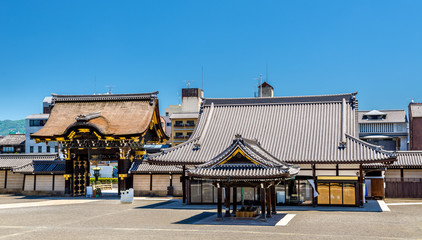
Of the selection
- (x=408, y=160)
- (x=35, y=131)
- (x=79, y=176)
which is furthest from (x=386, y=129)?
(x=35, y=131)

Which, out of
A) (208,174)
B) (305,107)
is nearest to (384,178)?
(305,107)

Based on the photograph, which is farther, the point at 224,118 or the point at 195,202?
the point at 224,118

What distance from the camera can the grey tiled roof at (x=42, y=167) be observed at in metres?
52.2

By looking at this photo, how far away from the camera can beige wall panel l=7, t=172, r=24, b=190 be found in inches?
2188

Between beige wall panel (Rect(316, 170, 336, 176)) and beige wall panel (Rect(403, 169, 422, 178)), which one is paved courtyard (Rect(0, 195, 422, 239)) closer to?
beige wall panel (Rect(316, 170, 336, 176))

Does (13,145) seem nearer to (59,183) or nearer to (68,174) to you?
(59,183)

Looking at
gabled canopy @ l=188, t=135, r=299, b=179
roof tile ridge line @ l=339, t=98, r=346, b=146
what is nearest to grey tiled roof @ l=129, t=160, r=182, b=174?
roof tile ridge line @ l=339, t=98, r=346, b=146

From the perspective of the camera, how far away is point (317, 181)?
126 ft

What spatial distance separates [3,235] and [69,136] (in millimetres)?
26421

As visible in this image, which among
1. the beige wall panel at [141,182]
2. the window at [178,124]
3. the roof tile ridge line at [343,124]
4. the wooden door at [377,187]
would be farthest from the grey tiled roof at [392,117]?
the beige wall panel at [141,182]

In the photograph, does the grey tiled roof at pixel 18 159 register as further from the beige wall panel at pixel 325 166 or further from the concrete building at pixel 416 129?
the concrete building at pixel 416 129

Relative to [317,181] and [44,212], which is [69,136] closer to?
[44,212]

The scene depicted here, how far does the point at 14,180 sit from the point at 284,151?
32.8m

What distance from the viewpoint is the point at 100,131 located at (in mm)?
48719
